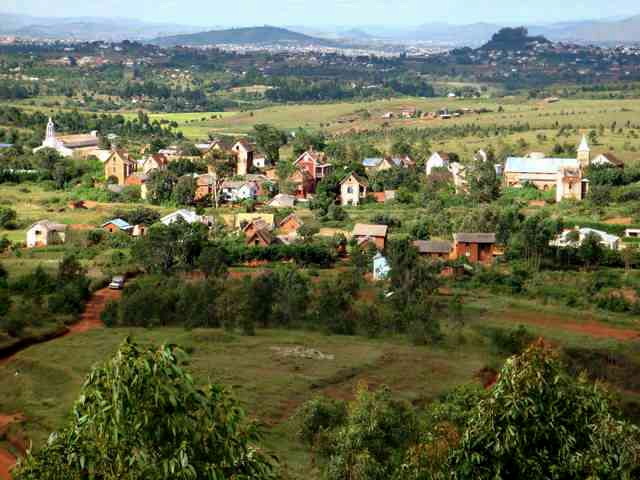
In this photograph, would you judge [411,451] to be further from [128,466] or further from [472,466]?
[128,466]

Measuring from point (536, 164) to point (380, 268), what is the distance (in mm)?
17486

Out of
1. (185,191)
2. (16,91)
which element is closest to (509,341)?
(185,191)

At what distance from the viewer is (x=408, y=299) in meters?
25.0

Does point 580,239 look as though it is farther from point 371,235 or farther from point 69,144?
point 69,144

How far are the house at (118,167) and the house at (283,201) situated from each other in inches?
288

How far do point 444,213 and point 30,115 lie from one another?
121ft

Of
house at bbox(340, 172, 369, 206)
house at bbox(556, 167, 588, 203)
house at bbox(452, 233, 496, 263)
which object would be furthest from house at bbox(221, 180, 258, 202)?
house at bbox(452, 233, 496, 263)

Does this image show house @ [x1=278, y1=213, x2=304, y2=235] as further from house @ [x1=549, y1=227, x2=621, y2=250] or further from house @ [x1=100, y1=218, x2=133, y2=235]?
house @ [x1=549, y1=227, x2=621, y2=250]

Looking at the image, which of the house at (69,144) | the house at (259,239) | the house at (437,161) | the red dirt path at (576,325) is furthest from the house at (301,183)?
the red dirt path at (576,325)

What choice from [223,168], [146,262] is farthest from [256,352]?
[223,168]

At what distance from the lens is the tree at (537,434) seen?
24.0 feet

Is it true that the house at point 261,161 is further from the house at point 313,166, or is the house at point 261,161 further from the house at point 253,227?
the house at point 253,227

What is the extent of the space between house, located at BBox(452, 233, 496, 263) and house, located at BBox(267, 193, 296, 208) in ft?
32.2

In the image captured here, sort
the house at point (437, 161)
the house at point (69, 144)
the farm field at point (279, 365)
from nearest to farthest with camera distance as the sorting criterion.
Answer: the farm field at point (279, 365)
the house at point (437, 161)
the house at point (69, 144)
